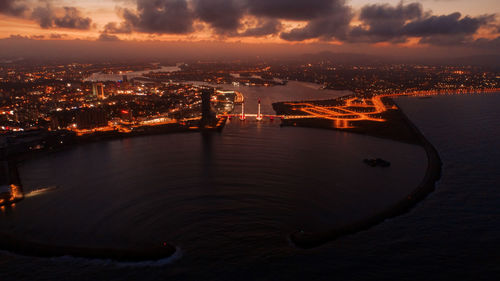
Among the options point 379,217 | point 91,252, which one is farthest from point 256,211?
point 91,252

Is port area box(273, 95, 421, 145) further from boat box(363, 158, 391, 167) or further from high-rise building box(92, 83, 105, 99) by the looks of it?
high-rise building box(92, 83, 105, 99)

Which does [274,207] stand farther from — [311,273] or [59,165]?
[59,165]

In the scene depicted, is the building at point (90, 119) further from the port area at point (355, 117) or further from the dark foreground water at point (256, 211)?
the port area at point (355, 117)

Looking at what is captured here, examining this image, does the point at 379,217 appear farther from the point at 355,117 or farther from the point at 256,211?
the point at 355,117

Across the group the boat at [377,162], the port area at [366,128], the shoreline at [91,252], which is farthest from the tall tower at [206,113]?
the shoreline at [91,252]

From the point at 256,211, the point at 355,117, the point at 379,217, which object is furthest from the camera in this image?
the point at 355,117

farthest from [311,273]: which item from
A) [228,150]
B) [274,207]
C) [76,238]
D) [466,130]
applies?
[466,130]

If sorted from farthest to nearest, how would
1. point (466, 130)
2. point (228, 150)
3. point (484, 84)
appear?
point (484, 84) < point (466, 130) < point (228, 150)
